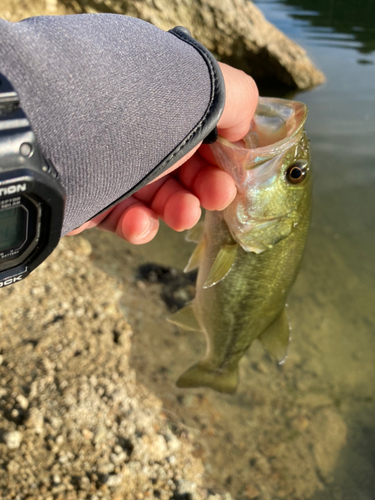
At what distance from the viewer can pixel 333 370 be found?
3.66 m

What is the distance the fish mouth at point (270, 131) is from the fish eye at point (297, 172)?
0.52 feet

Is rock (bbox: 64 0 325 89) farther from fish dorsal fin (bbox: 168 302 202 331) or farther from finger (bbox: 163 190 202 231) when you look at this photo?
finger (bbox: 163 190 202 231)

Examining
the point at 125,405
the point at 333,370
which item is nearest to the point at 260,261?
the point at 125,405

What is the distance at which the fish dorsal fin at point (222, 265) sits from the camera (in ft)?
6.87

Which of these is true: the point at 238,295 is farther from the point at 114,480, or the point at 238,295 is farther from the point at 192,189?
the point at 114,480

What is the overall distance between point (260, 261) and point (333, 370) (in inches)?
77.5

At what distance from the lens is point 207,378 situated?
266 cm

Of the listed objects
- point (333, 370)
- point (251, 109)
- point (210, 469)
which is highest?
point (251, 109)

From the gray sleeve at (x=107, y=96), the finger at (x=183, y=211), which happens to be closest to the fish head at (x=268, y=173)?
the finger at (x=183, y=211)

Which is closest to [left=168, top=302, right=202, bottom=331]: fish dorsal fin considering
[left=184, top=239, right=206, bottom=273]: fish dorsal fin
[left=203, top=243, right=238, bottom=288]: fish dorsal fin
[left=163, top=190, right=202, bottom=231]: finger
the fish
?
the fish

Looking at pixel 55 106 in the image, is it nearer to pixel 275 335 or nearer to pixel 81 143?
pixel 81 143

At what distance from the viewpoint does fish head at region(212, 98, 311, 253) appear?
1.75m

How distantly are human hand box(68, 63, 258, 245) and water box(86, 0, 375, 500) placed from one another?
143 centimetres

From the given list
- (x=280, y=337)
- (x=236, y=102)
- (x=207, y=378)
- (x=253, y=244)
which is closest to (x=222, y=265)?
(x=253, y=244)
